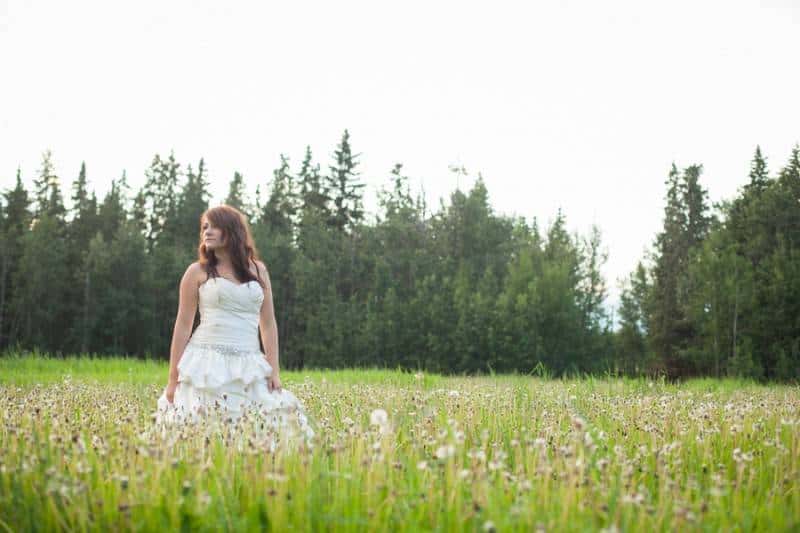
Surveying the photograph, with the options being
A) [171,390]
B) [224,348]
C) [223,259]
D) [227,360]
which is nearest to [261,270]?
[223,259]

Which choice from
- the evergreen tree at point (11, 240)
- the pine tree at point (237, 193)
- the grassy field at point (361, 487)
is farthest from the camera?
the pine tree at point (237, 193)

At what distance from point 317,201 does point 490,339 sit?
21.9 metres

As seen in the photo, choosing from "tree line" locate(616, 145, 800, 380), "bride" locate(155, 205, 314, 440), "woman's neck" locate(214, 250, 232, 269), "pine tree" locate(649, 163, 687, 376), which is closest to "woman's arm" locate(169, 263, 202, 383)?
"bride" locate(155, 205, 314, 440)

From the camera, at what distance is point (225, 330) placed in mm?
6270

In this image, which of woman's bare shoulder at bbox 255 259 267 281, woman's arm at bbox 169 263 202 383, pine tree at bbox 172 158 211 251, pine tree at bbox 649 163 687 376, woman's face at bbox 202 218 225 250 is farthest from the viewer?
pine tree at bbox 172 158 211 251

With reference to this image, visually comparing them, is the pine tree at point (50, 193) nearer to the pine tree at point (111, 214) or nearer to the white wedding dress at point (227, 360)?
the pine tree at point (111, 214)

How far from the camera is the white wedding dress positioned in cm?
581

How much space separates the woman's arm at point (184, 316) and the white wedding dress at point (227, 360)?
0.07 metres

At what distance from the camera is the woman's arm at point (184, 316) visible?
6.00 metres

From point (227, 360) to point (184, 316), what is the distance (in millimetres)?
623

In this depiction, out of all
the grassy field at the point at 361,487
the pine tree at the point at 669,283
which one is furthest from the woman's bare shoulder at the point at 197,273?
the pine tree at the point at 669,283

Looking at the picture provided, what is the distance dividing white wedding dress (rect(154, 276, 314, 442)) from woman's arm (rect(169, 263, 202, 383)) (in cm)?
7

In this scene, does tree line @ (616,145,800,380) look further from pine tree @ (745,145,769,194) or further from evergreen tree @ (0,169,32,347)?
evergreen tree @ (0,169,32,347)

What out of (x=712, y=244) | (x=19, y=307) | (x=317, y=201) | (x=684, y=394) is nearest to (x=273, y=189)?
(x=317, y=201)
